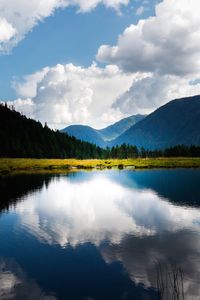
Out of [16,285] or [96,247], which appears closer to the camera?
[16,285]

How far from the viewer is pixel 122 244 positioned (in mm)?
28406

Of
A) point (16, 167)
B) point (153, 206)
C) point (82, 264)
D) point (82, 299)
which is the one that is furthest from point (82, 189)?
point (16, 167)

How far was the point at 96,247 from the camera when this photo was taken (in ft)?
90.8

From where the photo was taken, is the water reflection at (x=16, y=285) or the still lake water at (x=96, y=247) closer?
the water reflection at (x=16, y=285)

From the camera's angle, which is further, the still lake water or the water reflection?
the still lake water

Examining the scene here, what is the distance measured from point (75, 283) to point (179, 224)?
62.0ft

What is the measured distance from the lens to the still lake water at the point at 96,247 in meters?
19.7

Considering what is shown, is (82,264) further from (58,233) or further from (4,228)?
(4,228)

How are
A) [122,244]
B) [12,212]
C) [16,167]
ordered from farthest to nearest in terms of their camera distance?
[16,167]
[12,212]
[122,244]

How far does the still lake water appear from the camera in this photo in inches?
776

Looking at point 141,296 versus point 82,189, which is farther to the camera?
point 82,189

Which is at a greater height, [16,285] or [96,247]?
[96,247]

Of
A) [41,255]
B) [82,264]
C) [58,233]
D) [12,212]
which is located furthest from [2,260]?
[12,212]

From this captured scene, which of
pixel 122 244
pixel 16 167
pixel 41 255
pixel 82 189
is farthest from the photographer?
pixel 16 167
